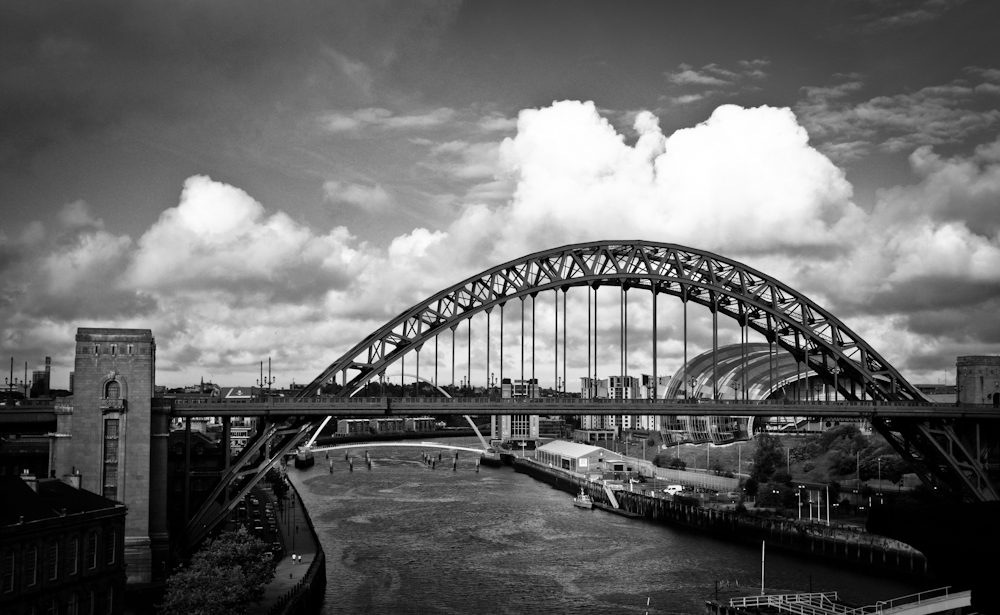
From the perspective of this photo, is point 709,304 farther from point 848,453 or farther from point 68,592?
point 848,453

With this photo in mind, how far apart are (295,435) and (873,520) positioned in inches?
1018

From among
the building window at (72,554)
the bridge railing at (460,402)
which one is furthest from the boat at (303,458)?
the building window at (72,554)

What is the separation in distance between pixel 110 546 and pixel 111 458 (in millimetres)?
6989

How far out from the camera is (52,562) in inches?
1281

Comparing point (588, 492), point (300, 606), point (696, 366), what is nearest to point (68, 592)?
point (300, 606)

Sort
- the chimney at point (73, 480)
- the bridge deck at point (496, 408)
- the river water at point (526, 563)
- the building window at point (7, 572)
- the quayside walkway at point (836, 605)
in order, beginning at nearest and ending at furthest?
the building window at point (7, 572) → the quayside walkway at point (836, 605) → the chimney at point (73, 480) → the bridge deck at point (496, 408) → the river water at point (526, 563)

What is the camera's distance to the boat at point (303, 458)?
14994cm

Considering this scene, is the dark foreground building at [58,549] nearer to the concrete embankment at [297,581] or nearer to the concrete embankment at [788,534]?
the concrete embankment at [297,581]

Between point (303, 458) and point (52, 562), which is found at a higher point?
point (52, 562)

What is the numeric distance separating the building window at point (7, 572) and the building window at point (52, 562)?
64.7 inches

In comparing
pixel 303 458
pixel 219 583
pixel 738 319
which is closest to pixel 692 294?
pixel 738 319

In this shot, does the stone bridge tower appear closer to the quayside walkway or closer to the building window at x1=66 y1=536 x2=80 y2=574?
Result: the building window at x1=66 y1=536 x2=80 y2=574

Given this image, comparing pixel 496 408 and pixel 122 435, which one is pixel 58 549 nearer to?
pixel 122 435

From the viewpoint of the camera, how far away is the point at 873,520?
4006 centimetres
